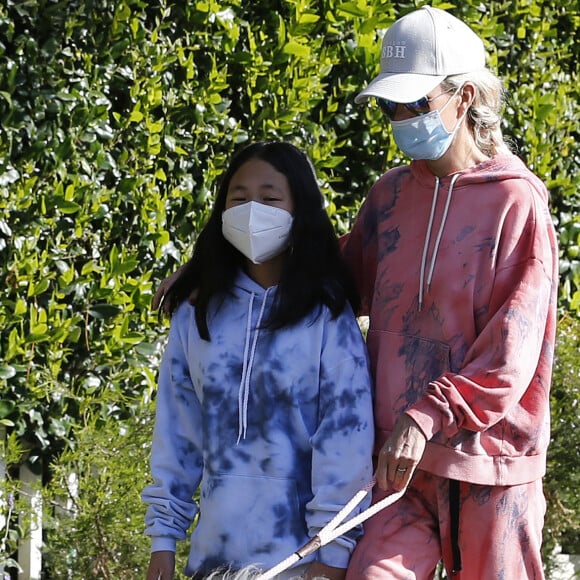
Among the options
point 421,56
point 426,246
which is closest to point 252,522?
point 426,246

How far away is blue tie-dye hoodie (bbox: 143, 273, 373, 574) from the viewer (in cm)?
298

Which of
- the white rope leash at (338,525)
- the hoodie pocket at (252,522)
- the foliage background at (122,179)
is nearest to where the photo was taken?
the white rope leash at (338,525)

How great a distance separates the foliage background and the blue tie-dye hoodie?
1.56 meters

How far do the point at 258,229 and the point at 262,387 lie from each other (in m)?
0.42

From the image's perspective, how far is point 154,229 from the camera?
194 inches

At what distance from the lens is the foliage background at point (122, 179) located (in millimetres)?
4559

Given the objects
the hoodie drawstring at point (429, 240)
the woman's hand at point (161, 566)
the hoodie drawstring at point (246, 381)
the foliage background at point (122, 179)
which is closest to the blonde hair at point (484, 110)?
the hoodie drawstring at point (429, 240)

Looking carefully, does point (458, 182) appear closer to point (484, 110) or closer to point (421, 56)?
point (484, 110)

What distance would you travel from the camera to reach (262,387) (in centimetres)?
304

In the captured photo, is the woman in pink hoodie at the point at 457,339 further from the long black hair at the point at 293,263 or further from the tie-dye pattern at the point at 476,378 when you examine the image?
the long black hair at the point at 293,263

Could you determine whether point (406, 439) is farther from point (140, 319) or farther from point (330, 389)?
point (140, 319)

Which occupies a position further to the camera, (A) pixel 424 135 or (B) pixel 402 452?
(A) pixel 424 135

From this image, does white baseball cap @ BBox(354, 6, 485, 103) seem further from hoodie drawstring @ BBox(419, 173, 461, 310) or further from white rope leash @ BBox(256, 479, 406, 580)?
white rope leash @ BBox(256, 479, 406, 580)

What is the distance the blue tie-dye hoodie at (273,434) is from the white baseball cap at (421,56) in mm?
595
